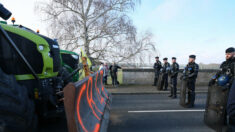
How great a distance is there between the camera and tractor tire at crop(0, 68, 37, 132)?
183cm

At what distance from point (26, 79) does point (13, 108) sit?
107cm

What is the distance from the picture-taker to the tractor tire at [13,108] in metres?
1.83

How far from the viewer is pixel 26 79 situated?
9.34 ft

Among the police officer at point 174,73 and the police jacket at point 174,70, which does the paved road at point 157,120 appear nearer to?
the police officer at point 174,73

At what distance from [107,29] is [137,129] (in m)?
9.04

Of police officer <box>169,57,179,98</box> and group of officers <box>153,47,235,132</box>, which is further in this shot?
police officer <box>169,57,179,98</box>

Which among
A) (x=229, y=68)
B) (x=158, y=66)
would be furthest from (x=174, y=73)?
(x=229, y=68)

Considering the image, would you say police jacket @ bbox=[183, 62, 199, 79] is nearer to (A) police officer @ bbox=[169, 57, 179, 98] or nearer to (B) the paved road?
(B) the paved road

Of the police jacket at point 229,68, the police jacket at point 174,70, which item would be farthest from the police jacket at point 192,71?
the police jacket at point 229,68

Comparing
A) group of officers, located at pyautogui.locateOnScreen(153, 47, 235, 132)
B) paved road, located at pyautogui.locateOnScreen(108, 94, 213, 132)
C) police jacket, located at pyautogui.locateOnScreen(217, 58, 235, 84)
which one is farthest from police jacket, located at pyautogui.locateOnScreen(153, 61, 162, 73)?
police jacket, located at pyautogui.locateOnScreen(217, 58, 235, 84)

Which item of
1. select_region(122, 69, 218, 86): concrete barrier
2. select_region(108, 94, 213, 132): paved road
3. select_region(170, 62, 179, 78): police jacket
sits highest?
select_region(170, 62, 179, 78): police jacket

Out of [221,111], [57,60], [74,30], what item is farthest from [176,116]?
[74,30]

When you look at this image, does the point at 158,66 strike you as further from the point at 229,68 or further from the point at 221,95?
the point at 221,95

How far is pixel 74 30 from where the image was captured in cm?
1152
